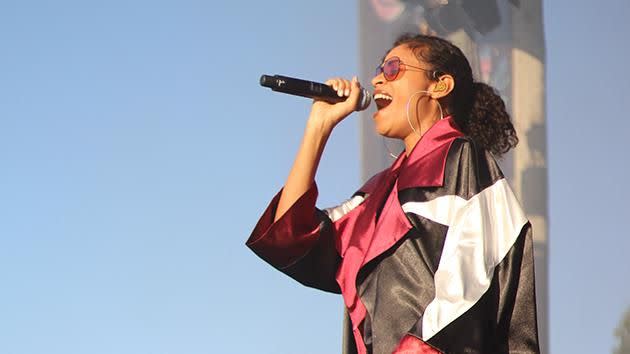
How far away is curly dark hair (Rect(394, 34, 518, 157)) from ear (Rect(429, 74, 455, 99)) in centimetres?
1

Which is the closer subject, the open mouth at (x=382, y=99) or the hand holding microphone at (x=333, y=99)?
the hand holding microphone at (x=333, y=99)

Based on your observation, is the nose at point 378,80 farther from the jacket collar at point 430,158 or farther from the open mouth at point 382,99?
the jacket collar at point 430,158

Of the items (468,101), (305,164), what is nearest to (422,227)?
(305,164)

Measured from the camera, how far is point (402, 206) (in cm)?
210

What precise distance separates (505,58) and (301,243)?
62.3 inches

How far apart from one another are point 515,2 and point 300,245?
185cm

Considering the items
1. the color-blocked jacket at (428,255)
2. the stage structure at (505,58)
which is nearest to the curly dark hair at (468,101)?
the color-blocked jacket at (428,255)

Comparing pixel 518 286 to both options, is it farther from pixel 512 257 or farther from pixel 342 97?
pixel 342 97

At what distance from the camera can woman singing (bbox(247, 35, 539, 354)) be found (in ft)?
6.31

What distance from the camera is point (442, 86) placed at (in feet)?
7.41

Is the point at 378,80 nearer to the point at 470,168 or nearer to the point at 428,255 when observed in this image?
the point at 470,168

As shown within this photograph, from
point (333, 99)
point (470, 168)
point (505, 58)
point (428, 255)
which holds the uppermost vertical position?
point (505, 58)

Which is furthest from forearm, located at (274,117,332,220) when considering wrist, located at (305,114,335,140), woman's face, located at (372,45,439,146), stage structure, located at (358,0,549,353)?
stage structure, located at (358,0,549,353)

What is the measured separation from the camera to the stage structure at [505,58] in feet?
11.2
